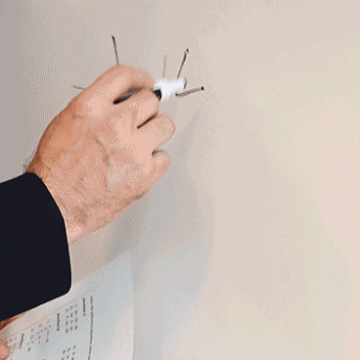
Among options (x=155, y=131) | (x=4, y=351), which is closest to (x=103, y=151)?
(x=155, y=131)

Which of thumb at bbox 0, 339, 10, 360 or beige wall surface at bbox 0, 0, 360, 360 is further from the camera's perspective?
thumb at bbox 0, 339, 10, 360

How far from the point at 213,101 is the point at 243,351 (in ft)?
0.96

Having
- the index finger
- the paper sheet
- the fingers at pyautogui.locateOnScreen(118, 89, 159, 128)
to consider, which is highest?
the index finger

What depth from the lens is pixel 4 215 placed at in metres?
0.45

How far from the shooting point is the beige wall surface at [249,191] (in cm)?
42

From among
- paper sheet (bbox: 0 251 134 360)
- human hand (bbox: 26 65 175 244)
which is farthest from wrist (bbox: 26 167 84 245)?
paper sheet (bbox: 0 251 134 360)

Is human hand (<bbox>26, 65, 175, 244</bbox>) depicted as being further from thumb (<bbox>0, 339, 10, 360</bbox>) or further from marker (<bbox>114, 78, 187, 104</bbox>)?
thumb (<bbox>0, 339, 10, 360</bbox>)

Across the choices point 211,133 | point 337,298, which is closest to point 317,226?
point 337,298

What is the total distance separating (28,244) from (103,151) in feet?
0.41

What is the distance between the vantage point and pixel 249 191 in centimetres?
49

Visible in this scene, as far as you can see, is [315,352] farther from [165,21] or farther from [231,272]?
[165,21]

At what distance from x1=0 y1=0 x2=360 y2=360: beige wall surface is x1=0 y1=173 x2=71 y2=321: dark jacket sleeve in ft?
0.50

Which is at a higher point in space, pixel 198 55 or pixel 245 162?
pixel 198 55

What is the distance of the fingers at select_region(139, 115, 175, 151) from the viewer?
1.56 ft
